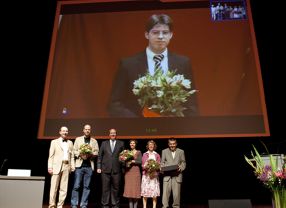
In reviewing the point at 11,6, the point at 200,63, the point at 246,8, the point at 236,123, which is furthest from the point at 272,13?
the point at 11,6

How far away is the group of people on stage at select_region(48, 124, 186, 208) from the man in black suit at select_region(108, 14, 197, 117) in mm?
762

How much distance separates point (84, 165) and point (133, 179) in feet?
3.00

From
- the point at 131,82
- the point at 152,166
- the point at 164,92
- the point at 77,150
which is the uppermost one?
the point at 131,82

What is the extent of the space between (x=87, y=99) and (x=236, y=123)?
9.86ft

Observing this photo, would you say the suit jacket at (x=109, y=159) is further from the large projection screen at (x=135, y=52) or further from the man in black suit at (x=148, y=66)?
the man in black suit at (x=148, y=66)

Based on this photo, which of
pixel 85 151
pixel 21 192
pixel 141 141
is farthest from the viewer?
pixel 141 141

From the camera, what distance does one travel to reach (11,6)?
804 centimetres

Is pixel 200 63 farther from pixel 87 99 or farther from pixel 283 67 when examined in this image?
pixel 87 99

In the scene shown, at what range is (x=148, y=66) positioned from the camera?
276 inches

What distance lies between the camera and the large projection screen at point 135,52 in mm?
6641

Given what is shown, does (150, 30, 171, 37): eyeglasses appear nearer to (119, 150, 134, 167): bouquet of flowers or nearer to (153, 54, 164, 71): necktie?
(153, 54, 164, 71): necktie

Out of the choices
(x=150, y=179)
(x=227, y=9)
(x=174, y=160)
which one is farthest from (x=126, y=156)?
(x=227, y=9)

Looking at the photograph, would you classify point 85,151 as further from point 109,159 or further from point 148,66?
point 148,66

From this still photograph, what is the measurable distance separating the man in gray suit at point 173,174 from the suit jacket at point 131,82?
2.88ft
